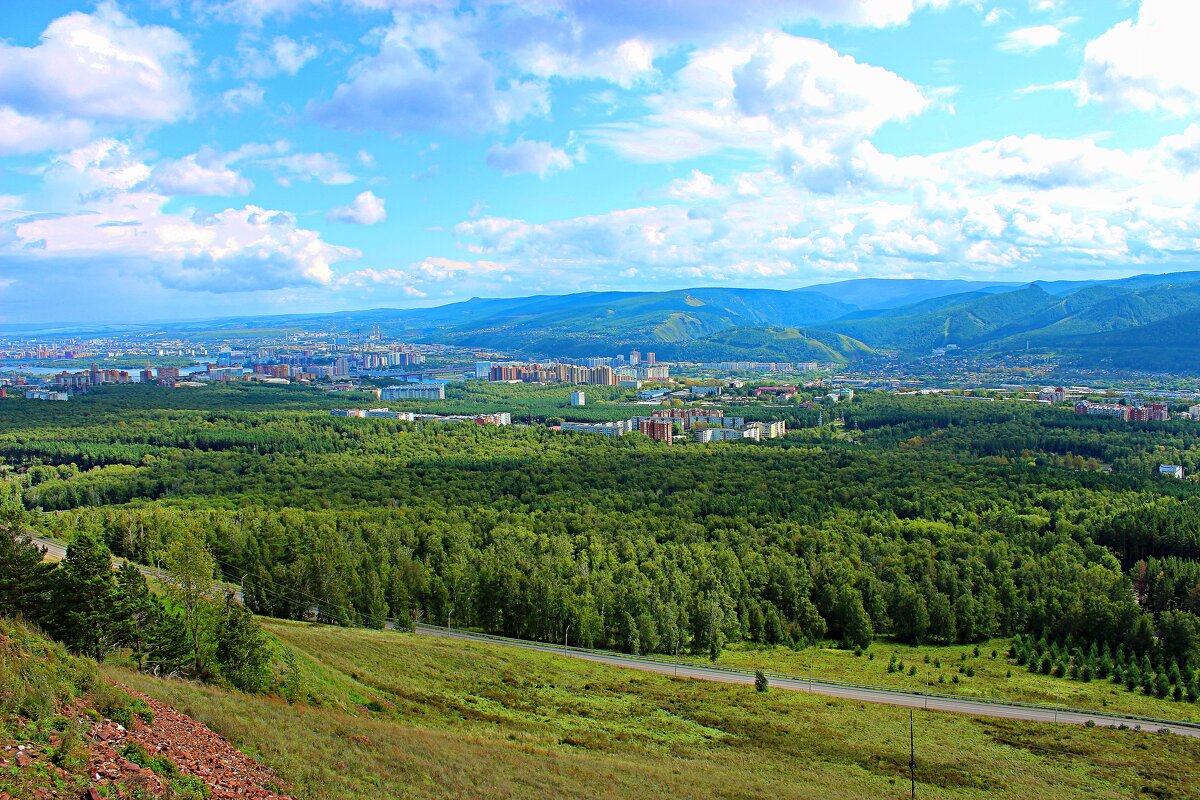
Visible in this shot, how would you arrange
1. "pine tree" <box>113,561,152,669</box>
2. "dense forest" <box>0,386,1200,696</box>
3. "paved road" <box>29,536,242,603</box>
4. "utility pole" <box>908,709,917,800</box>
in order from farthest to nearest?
"dense forest" <box>0,386,1200,696</box> → "paved road" <box>29,536,242,603</box> → "utility pole" <box>908,709,917,800</box> → "pine tree" <box>113,561,152,669</box>

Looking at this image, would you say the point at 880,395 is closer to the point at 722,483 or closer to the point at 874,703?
the point at 722,483

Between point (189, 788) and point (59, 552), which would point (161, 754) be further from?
point (59, 552)

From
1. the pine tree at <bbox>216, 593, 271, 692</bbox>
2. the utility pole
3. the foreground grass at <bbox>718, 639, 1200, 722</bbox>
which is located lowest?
the foreground grass at <bbox>718, 639, 1200, 722</bbox>

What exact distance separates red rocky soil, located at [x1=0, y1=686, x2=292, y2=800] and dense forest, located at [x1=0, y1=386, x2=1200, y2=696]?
21.8 metres

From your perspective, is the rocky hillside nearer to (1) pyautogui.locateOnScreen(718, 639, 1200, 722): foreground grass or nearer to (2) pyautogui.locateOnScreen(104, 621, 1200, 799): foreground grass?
(2) pyautogui.locateOnScreen(104, 621, 1200, 799): foreground grass

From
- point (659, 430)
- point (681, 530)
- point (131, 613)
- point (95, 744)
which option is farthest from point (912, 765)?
point (659, 430)

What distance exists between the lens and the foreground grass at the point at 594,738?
1481cm

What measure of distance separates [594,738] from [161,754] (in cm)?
1251

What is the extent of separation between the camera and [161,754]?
457 inches

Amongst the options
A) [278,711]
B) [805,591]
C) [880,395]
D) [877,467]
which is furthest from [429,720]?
[880,395]

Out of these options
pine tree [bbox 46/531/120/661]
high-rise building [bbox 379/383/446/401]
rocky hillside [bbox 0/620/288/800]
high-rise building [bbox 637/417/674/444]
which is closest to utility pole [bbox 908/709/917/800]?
rocky hillside [bbox 0/620/288/800]

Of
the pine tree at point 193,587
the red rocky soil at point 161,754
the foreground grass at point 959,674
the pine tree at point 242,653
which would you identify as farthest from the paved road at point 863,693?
the red rocky soil at point 161,754

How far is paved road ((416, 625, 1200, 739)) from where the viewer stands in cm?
2752

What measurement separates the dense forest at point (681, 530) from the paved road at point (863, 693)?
1581 mm
